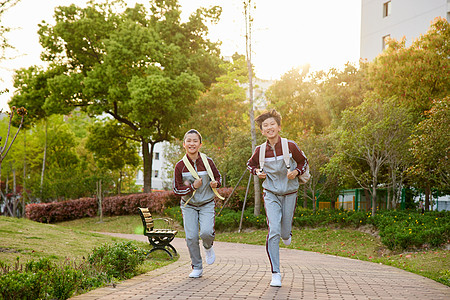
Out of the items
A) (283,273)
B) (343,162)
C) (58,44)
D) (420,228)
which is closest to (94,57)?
(58,44)

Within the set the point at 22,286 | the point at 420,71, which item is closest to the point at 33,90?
the point at 420,71

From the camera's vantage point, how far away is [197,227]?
6.77 m

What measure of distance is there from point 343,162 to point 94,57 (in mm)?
18294

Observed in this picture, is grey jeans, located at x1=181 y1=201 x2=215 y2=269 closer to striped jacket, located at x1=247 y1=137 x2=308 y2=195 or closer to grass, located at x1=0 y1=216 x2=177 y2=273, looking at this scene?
striped jacket, located at x1=247 y1=137 x2=308 y2=195

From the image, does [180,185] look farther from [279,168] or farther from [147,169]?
[147,169]

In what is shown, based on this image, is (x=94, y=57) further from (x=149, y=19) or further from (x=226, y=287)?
(x=226, y=287)

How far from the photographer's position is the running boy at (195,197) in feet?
22.1

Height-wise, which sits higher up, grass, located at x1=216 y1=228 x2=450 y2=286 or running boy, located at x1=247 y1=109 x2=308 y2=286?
running boy, located at x1=247 y1=109 x2=308 y2=286

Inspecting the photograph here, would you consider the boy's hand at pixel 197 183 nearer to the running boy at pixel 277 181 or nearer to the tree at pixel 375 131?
the running boy at pixel 277 181

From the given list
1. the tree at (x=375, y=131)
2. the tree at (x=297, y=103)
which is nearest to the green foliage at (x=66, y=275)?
the tree at (x=375, y=131)

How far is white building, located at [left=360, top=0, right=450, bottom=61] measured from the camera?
33094 mm

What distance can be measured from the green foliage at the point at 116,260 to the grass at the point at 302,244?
1730 millimetres

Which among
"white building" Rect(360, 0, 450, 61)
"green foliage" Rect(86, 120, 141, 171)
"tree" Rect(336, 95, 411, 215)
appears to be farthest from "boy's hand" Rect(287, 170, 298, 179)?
"green foliage" Rect(86, 120, 141, 171)

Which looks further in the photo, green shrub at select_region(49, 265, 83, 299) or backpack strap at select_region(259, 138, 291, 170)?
backpack strap at select_region(259, 138, 291, 170)
